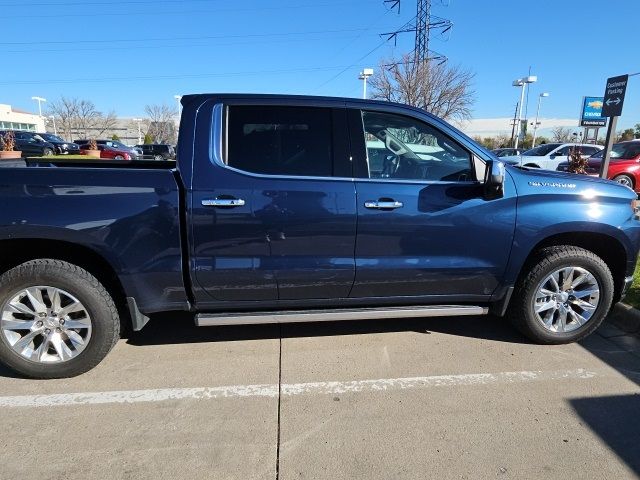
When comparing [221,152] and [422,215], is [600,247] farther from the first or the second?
[221,152]

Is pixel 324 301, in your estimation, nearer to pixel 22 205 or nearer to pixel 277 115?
pixel 277 115

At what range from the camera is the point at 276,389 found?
3.13 metres

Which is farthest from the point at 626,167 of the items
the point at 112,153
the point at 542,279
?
the point at 112,153

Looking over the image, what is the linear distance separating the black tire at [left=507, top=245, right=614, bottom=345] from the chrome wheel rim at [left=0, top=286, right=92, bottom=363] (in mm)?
3248

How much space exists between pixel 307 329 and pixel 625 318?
2899mm

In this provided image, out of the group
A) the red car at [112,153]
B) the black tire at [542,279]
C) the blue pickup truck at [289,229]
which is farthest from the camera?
the red car at [112,153]

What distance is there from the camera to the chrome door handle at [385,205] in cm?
324

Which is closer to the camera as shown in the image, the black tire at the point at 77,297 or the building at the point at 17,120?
the black tire at the point at 77,297

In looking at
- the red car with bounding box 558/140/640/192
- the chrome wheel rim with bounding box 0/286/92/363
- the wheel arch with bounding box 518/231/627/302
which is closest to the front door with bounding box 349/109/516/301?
the wheel arch with bounding box 518/231/627/302

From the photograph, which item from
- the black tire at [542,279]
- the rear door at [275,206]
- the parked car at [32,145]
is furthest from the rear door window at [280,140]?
the parked car at [32,145]

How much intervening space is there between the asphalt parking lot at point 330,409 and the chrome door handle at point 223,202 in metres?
1.22

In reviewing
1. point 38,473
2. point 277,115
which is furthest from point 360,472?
point 277,115

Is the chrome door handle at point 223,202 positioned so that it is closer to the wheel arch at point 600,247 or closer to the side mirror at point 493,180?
the side mirror at point 493,180

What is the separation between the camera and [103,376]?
10.8 feet
